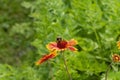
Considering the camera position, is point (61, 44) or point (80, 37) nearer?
point (61, 44)

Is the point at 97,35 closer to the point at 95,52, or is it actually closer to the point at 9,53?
the point at 95,52

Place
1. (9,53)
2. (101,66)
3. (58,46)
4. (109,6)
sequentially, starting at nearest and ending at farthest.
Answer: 1. (58,46)
2. (101,66)
3. (109,6)
4. (9,53)

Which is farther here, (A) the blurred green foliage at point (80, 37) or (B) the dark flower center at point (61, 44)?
(A) the blurred green foliage at point (80, 37)

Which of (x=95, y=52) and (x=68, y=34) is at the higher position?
(x=68, y=34)

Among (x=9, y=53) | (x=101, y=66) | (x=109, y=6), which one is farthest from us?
(x=9, y=53)

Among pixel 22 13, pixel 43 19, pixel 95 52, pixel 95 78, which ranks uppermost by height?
pixel 22 13

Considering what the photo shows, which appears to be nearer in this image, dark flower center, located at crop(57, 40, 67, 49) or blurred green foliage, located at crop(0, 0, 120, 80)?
dark flower center, located at crop(57, 40, 67, 49)

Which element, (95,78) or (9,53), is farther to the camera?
(9,53)

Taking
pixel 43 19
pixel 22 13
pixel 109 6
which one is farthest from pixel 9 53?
pixel 109 6

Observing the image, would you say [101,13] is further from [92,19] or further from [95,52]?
[95,52]
